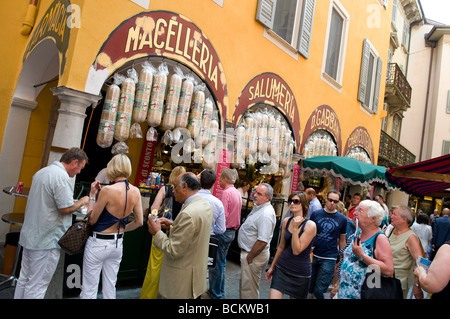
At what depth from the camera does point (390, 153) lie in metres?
17.1

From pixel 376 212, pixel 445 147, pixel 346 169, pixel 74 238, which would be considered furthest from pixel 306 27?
pixel 445 147

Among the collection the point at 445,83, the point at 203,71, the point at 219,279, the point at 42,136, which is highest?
the point at 445,83

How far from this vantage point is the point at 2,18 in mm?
6645

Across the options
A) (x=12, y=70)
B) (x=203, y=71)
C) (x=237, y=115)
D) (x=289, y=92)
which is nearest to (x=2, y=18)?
(x=12, y=70)

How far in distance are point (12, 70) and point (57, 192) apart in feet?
15.3

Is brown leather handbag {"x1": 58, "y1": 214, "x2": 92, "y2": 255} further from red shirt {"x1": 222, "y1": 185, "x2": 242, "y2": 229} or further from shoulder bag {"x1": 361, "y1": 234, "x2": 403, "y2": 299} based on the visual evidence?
shoulder bag {"x1": 361, "y1": 234, "x2": 403, "y2": 299}

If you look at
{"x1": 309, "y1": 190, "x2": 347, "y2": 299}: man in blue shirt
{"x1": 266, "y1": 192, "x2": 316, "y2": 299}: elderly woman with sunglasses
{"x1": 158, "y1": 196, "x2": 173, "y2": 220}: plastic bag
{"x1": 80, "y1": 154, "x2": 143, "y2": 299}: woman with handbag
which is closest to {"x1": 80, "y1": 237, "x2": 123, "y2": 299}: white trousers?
{"x1": 80, "y1": 154, "x2": 143, "y2": 299}: woman with handbag

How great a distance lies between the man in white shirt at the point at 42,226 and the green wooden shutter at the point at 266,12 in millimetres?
5836

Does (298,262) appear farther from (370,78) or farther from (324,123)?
(370,78)

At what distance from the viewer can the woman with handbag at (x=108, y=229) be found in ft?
9.93

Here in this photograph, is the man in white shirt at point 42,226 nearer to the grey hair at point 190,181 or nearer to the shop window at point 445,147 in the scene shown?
the grey hair at point 190,181

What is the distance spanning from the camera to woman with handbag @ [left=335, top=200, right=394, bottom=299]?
282cm

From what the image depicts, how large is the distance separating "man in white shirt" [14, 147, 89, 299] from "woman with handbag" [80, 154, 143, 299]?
0.37 meters

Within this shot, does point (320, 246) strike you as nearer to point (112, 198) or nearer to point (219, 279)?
point (219, 279)
